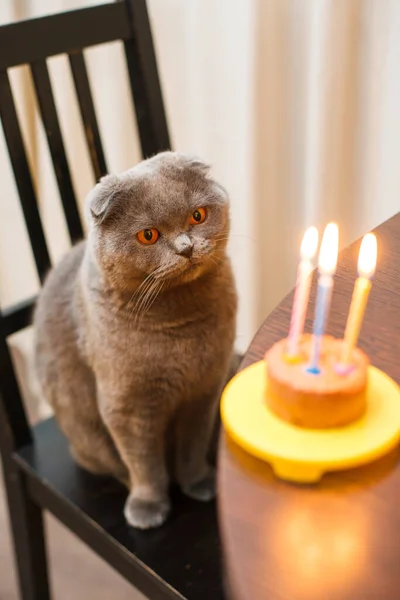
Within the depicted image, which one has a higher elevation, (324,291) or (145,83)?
(145,83)

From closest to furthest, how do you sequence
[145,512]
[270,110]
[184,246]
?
[184,246]
[145,512]
[270,110]

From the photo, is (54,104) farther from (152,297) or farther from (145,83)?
(152,297)

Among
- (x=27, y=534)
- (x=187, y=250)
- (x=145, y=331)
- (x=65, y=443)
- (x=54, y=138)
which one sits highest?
(x=54, y=138)

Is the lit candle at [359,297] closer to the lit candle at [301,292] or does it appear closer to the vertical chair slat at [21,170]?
the lit candle at [301,292]

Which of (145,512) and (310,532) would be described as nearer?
(310,532)

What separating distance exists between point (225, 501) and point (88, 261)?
1.67 ft

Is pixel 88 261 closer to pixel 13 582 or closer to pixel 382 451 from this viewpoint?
pixel 382 451

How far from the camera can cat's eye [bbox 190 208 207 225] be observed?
33.4 inches

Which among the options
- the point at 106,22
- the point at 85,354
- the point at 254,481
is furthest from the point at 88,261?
the point at 254,481

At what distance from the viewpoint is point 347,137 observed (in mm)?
1369

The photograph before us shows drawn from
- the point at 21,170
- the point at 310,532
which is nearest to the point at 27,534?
the point at 21,170

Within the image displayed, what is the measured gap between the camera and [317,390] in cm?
52

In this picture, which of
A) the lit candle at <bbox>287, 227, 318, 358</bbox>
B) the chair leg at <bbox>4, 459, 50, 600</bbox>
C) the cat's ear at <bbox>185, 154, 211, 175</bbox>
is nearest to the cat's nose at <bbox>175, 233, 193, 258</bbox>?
the cat's ear at <bbox>185, 154, 211, 175</bbox>

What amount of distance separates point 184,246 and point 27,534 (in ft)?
2.15
